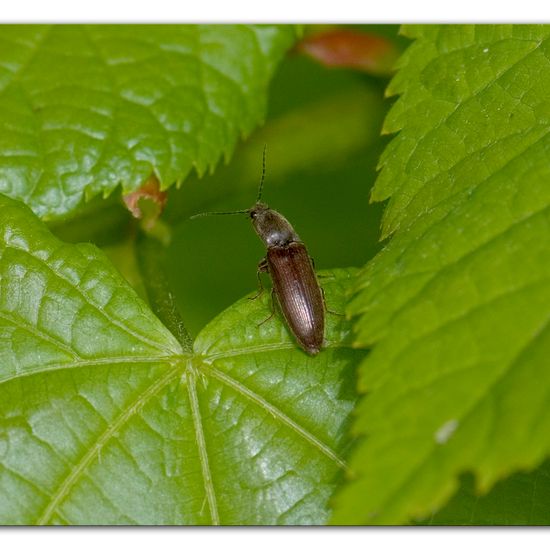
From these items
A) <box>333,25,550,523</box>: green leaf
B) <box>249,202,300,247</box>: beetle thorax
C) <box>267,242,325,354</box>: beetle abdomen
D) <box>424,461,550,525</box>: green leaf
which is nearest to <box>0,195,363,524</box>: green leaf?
<box>267,242,325,354</box>: beetle abdomen

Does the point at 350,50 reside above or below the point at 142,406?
above

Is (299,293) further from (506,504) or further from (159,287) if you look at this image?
(506,504)

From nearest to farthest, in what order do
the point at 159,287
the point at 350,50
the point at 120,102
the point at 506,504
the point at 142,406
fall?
the point at 506,504
the point at 142,406
the point at 159,287
the point at 120,102
the point at 350,50

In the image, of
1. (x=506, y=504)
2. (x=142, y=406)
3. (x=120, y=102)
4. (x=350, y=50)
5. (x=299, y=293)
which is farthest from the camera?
(x=350, y=50)

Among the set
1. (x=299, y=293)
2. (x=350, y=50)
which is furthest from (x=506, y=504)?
(x=350, y=50)

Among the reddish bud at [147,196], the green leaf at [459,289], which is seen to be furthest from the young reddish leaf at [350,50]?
the reddish bud at [147,196]
